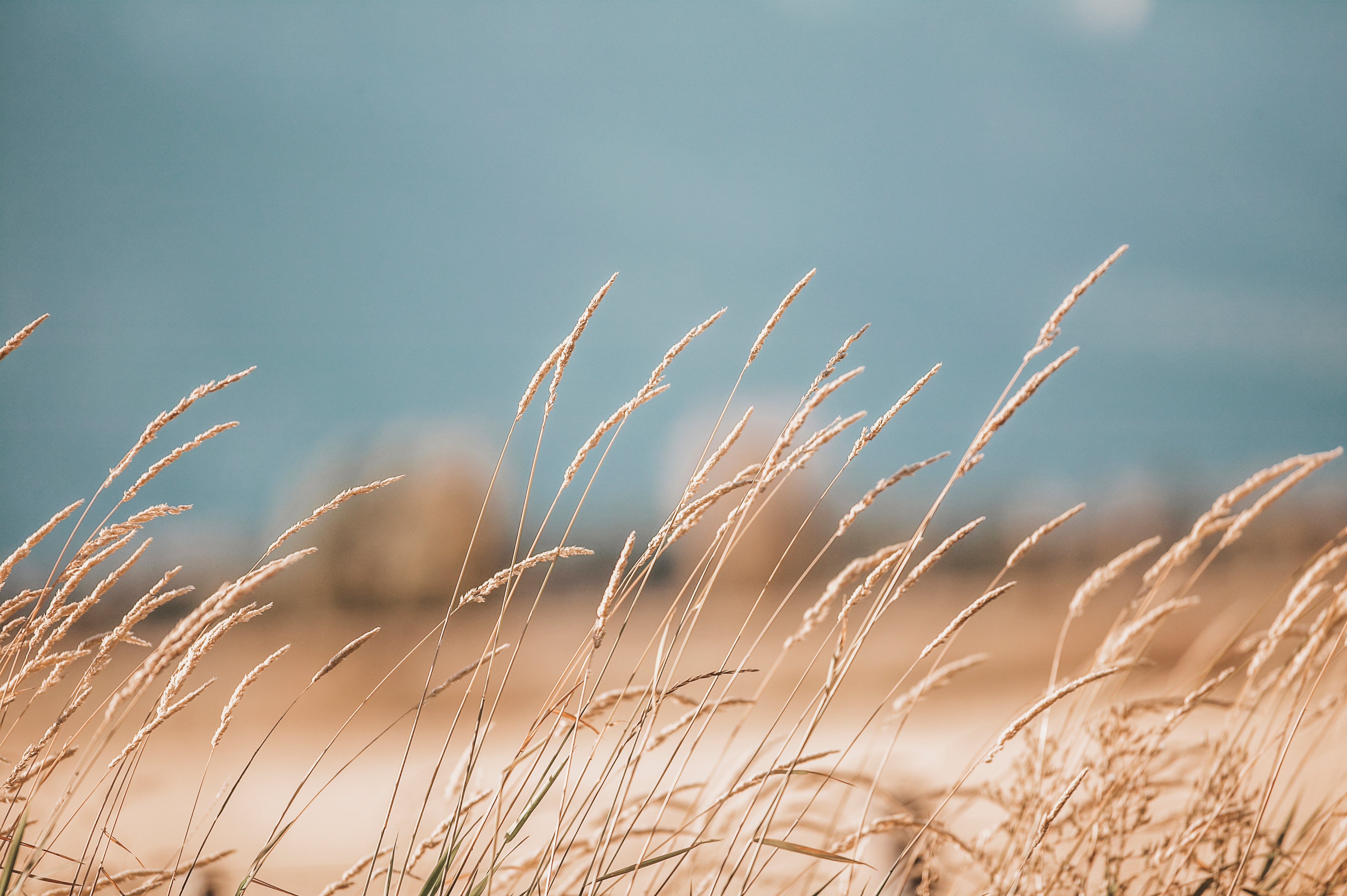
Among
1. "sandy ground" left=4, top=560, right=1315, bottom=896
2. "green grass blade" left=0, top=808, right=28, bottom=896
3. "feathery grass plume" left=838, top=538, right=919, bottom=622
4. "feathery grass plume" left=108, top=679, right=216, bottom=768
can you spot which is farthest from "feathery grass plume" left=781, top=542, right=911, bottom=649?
"sandy ground" left=4, top=560, right=1315, bottom=896

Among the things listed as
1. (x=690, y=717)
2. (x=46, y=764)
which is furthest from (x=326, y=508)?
(x=690, y=717)

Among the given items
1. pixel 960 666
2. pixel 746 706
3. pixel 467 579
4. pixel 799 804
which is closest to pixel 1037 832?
pixel 960 666

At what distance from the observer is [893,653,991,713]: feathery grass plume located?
1277 millimetres

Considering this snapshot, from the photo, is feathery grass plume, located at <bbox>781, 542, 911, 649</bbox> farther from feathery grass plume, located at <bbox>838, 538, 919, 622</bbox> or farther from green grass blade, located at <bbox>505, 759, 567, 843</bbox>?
green grass blade, located at <bbox>505, 759, 567, 843</bbox>

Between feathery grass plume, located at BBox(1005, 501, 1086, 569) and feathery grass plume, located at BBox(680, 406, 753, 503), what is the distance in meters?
0.41

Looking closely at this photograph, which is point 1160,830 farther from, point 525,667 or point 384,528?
point 384,528

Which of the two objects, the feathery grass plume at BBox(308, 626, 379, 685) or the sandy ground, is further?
the sandy ground

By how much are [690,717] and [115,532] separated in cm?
89

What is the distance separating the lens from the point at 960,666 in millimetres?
1391

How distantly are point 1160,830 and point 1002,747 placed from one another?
0.93m

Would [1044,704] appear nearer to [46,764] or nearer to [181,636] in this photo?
[181,636]

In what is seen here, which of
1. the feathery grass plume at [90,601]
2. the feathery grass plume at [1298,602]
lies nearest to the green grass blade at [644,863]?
the feathery grass plume at [90,601]

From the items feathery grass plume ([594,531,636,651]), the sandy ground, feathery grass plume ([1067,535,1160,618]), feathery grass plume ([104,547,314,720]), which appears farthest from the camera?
the sandy ground

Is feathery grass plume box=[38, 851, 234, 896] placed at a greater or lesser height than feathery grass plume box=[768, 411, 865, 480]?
lesser
